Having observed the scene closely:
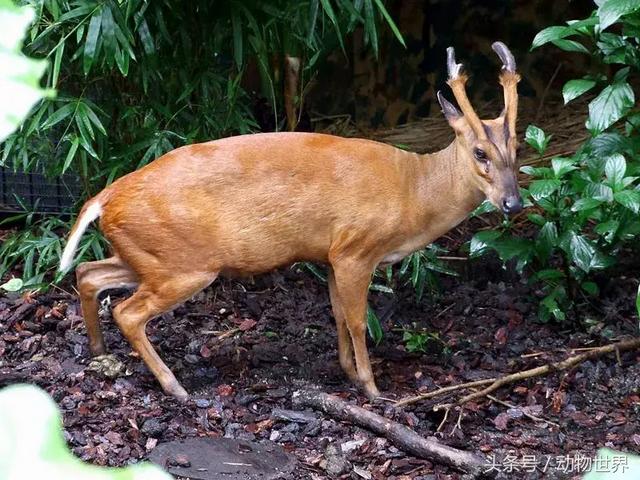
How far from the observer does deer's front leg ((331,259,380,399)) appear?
4.46 m

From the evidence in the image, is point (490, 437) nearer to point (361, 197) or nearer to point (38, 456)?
point (361, 197)

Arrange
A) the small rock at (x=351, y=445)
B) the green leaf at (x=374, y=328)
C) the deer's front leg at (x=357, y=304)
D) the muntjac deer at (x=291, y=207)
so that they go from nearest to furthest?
1. the small rock at (x=351, y=445)
2. the muntjac deer at (x=291, y=207)
3. the deer's front leg at (x=357, y=304)
4. the green leaf at (x=374, y=328)

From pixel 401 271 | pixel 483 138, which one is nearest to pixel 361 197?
pixel 483 138

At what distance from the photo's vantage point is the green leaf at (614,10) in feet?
12.4

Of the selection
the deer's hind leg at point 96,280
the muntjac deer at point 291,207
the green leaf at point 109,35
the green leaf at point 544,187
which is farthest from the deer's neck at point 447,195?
the green leaf at point 109,35

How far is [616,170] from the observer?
412 centimetres

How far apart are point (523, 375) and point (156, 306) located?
5.70ft

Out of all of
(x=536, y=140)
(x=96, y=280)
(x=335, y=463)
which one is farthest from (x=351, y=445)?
(x=536, y=140)

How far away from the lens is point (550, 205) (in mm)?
4684

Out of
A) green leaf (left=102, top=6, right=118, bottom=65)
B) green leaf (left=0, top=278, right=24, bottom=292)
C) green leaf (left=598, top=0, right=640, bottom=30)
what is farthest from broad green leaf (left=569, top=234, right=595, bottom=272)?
green leaf (left=0, top=278, right=24, bottom=292)

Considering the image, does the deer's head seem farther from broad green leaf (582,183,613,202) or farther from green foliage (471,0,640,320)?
broad green leaf (582,183,613,202)

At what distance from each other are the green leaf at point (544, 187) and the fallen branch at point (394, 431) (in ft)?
4.19

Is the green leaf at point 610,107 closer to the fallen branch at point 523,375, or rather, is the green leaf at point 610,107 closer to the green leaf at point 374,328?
the fallen branch at point 523,375

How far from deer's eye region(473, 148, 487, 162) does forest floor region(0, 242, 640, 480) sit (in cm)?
111
